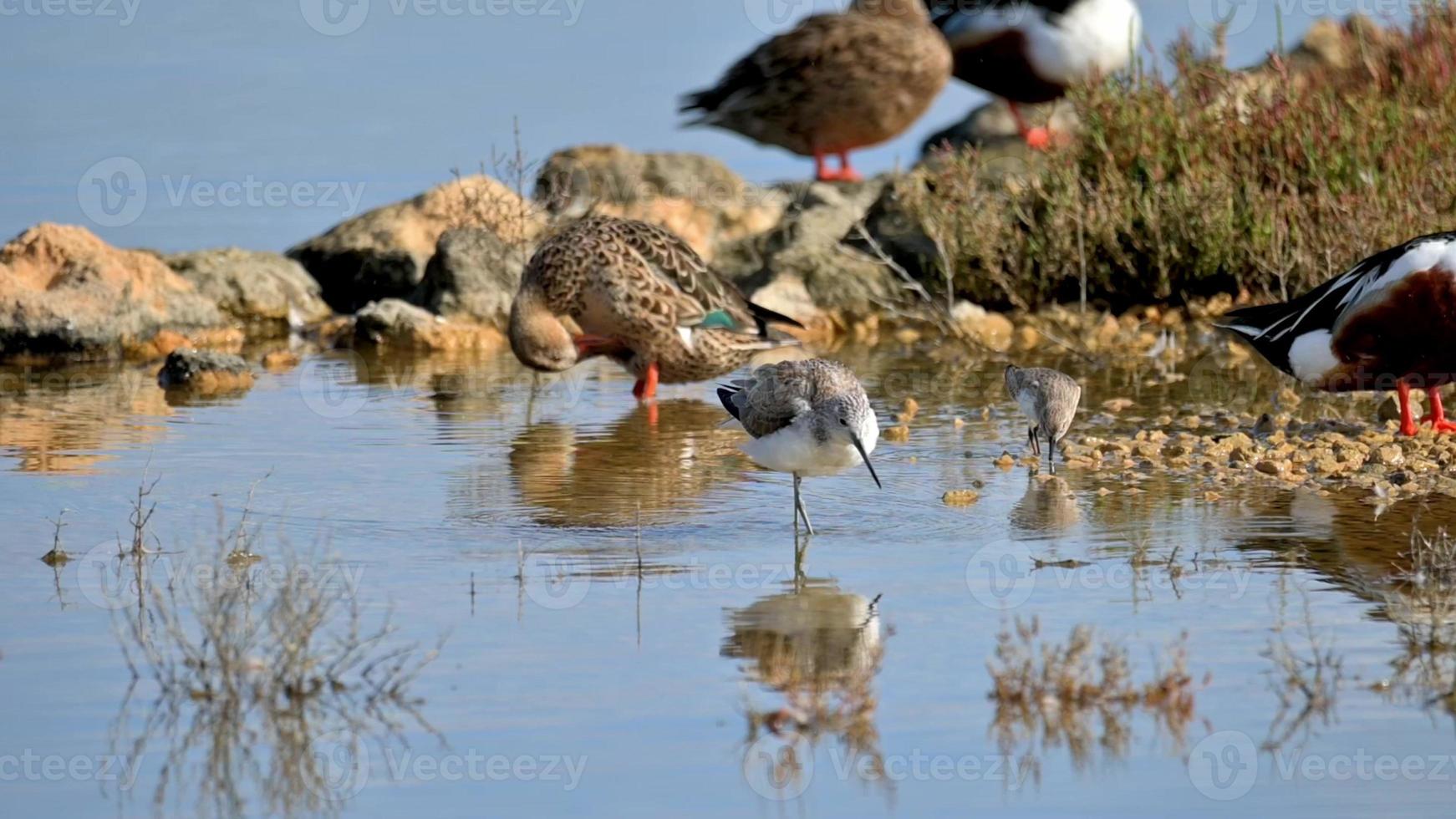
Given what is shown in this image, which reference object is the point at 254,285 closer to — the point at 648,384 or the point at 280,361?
the point at 280,361

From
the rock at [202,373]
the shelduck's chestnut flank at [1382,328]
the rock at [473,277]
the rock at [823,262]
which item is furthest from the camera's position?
the rock at [823,262]

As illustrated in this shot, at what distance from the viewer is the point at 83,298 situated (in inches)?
575

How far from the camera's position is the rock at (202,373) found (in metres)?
12.7

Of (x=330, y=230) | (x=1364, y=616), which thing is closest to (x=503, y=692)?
(x=1364, y=616)

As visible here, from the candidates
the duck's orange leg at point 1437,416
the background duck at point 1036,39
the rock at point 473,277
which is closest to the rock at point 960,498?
the duck's orange leg at point 1437,416

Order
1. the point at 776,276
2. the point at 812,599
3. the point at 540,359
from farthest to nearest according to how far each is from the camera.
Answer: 1. the point at 776,276
2. the point at 540,359
3. the point at 812,599

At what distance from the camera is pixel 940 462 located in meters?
9.55

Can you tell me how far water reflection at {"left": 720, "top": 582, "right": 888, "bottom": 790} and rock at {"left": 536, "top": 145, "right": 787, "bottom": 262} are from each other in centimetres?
1054

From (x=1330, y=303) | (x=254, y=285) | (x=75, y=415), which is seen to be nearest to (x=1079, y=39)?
(x=254, y=285)

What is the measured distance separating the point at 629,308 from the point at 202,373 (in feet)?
9.85

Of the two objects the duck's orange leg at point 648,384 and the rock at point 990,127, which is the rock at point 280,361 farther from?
the rock at point 990,127

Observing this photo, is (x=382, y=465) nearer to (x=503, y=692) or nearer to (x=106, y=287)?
(x=503, y=692)

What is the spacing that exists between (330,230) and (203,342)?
335cm

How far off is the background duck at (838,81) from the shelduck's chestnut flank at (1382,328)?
24.1 ft
